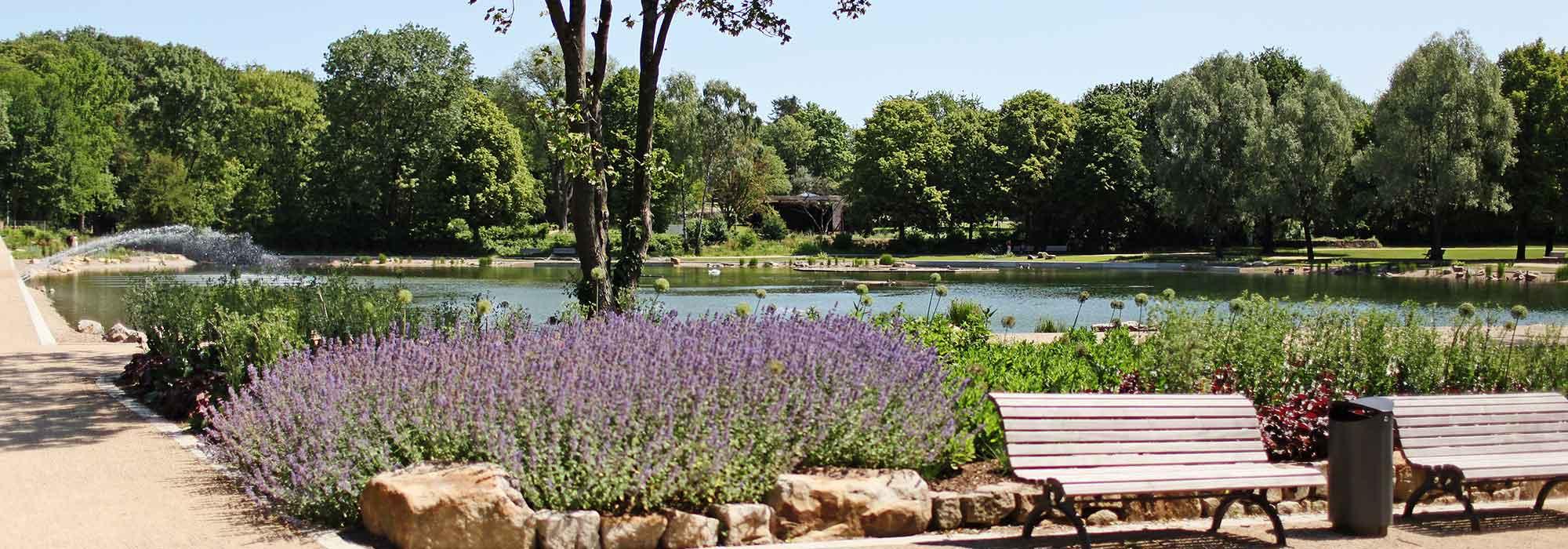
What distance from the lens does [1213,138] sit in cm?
5016

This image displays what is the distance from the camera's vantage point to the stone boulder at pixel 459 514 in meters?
5.19

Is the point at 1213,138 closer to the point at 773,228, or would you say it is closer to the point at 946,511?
the point at 773,228

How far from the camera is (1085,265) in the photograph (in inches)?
1928

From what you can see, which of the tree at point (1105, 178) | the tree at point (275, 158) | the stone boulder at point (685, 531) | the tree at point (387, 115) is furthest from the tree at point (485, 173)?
the stone boulder at point (685, 531)

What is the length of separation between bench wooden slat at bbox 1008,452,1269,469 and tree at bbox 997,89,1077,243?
5289cm

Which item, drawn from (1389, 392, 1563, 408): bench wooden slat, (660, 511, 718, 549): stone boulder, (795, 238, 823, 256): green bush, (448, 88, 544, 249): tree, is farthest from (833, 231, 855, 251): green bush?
(660, 511, 718, 549): stone boulder

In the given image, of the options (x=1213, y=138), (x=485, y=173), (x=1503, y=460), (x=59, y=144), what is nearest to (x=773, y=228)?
(x=485, y=173)

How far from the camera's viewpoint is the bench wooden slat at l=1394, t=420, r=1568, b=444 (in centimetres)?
629

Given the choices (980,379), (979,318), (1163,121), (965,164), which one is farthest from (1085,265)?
(980,379)

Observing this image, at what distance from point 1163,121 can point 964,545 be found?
48.3 meters

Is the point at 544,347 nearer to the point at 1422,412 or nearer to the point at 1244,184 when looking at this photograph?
the point at 1422,412

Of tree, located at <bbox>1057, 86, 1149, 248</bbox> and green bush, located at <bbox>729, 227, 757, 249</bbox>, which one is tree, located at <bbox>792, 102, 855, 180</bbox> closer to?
green bush, located at <bbox>729, 227, 757, 249</bbox>

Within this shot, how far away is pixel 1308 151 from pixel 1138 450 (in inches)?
1823

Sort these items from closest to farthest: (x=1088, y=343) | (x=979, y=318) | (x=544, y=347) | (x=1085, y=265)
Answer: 1. (x=544, y=347)
2. (x=1088, y=343)
3. (x=979, y=318)
4. (x=1085, y=265)
